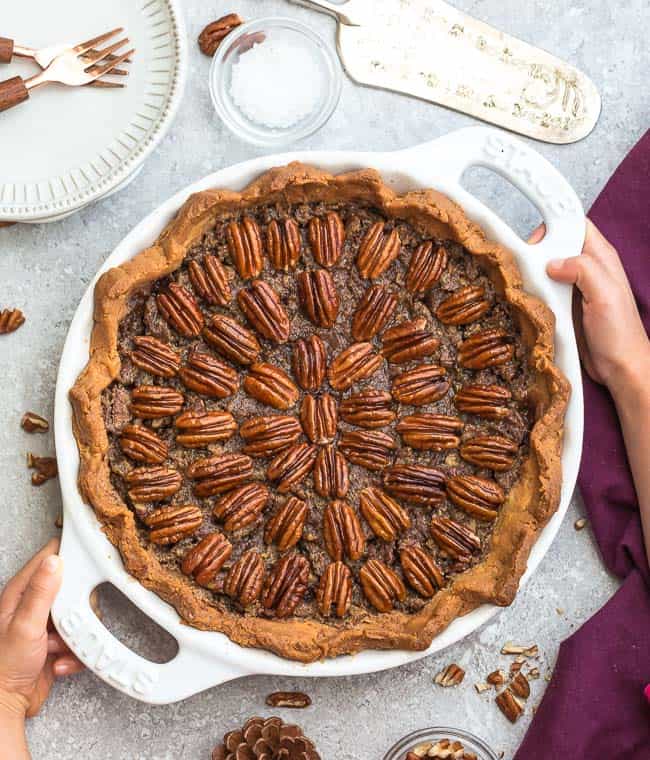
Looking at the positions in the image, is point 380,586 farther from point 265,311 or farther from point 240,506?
point 265,311

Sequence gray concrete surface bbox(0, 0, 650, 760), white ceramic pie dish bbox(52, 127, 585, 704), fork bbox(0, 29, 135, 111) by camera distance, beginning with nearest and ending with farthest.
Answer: white ceramic pie dish bbox(52, 127, 585, 704) < fork bbox(0, 29, 135, 111) < gray concrete surface bbox(0, 0, 650, 760)

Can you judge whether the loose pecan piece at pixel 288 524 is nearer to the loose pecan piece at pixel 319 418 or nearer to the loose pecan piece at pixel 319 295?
the loose pecan piece at pixel 319 418

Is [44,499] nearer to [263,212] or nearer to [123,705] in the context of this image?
[123,705]

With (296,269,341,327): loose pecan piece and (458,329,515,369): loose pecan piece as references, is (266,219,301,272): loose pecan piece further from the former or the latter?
(458,329,515,369): loose pecan piece

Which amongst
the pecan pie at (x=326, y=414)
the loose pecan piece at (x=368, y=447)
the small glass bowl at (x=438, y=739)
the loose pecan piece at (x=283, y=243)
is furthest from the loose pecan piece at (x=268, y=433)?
the small glass bowl at (x=438, y=739)

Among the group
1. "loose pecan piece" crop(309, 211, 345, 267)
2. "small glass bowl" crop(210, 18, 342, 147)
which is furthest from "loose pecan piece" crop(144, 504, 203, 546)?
"small glass bowl" crop(210, 18, 342, 147)

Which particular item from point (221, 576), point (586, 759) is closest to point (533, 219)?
point (221, 576)

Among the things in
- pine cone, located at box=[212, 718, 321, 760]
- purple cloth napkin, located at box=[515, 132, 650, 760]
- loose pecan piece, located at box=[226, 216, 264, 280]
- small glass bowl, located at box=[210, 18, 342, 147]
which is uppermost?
small glass bowl, located at box=[210, 18, 342, 147]

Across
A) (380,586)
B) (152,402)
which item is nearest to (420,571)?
(380,586)
